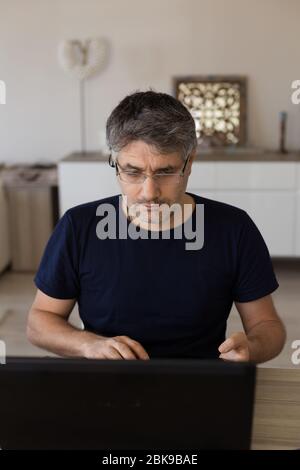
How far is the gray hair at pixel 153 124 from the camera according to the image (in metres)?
1.29

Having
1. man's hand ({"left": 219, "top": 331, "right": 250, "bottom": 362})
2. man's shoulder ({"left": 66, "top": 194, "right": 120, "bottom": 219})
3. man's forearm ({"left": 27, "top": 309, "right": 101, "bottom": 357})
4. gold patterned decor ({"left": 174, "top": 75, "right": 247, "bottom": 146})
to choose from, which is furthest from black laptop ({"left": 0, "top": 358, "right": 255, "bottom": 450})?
gold patterned decor ({"left": 174, "top": 75, "right": 247, "bottom": 146})

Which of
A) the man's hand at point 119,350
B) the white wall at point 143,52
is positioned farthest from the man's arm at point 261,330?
the white wall at point 143,52

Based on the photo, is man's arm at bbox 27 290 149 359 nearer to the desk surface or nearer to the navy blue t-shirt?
the navy blue t-shirt

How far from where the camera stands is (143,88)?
152 inches

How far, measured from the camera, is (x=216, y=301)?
1.44 meters

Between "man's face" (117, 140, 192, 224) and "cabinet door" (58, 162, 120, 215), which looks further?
"cabinet door" (58, 162, 120, 215)

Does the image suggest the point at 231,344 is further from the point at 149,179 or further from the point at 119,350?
the point at 149,179

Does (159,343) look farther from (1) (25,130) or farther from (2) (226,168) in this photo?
(1) (25,130)

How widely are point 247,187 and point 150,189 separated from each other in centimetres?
259

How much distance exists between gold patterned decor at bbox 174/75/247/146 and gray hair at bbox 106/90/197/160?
284 centimetres

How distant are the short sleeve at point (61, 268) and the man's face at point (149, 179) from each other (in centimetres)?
19

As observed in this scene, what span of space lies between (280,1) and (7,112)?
2111 millimetres

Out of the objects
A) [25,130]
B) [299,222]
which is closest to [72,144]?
[25,130]

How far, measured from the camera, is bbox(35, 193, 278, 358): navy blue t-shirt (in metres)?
1.42
